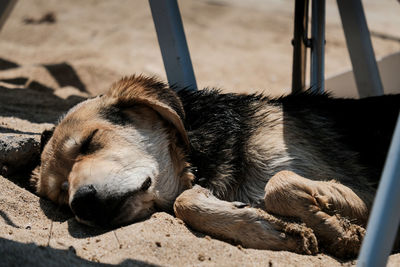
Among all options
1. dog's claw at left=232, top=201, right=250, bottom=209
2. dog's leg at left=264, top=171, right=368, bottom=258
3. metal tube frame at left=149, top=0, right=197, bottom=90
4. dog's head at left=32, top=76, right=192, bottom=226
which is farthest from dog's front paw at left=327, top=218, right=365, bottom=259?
metal tube frame at left=149, top=0, right=197, bottom=90

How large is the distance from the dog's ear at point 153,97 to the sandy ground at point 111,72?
0.67 m

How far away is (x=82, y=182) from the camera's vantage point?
10.3 feet

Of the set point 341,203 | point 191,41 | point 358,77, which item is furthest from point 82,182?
point 191,41

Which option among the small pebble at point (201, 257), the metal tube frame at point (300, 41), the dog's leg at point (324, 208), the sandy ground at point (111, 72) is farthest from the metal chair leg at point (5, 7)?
the small pebble at point (201, 257)

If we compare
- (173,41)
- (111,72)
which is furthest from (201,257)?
(111,72)

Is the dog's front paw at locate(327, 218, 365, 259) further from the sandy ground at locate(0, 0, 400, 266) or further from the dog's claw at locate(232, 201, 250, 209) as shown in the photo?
the dog's claw at locate(232, 201, 250, 209)

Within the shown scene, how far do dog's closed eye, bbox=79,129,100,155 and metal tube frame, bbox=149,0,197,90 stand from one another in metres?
0.97

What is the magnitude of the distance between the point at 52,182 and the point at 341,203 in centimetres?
184

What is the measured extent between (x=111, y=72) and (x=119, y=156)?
4750 millimetres

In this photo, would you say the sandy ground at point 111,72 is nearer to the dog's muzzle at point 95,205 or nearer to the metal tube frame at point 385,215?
the dog's muzzle at point 95,205

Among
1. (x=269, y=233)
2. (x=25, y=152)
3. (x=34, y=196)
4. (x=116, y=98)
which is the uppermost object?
(x=116, y=98)

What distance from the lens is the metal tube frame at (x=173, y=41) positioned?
13.9ft

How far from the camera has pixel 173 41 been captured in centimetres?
426

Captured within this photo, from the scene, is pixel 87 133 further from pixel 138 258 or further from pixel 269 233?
pixel 269 233
